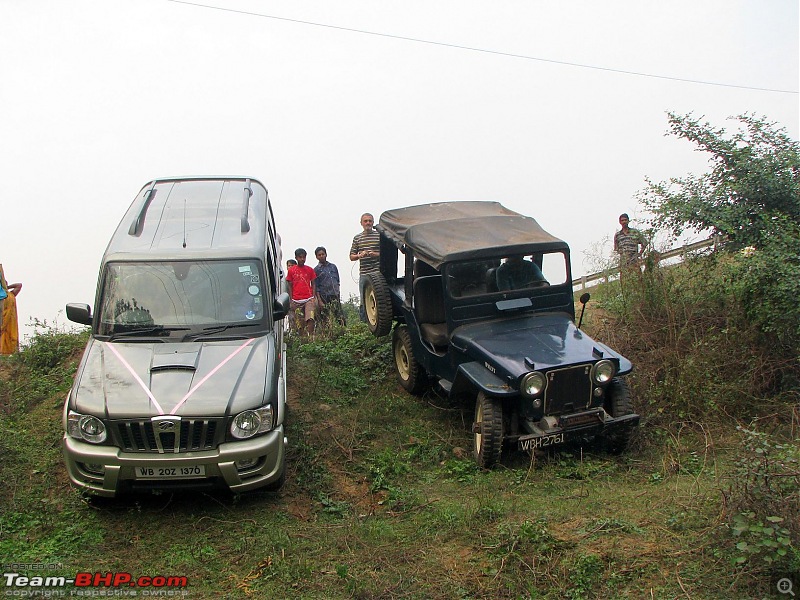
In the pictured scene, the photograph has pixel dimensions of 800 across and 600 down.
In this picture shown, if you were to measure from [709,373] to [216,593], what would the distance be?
5871 millimetres

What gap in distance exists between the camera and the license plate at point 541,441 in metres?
7.12

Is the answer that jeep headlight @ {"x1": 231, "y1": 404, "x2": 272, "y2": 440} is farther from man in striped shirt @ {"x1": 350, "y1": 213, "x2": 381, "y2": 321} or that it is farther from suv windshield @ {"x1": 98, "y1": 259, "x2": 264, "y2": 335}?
man in striped shirt @ {"x1": 350, "y1": 213, "x2": 381, "y2": 321}

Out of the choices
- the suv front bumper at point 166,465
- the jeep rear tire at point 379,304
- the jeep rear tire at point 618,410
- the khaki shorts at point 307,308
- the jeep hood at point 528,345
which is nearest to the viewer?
the suv front bumper at point 166,465

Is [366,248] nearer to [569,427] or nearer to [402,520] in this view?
[569,427]

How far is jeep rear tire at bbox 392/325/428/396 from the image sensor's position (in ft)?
29.6

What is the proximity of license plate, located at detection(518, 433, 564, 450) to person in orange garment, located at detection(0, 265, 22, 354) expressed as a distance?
769cm

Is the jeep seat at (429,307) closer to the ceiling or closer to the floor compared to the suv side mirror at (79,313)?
closer to the floor

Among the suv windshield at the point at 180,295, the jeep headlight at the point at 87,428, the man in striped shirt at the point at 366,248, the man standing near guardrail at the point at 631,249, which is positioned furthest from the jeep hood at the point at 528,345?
the man in striped shirt at the point at 366,248

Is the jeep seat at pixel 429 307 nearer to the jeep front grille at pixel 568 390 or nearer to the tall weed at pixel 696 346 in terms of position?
the jeep front grille at pixel 568 390

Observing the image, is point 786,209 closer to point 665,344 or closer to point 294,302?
point 665,344

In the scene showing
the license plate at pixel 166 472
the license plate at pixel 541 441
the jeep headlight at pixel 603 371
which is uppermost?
the jeep headlight at pixel 603 371

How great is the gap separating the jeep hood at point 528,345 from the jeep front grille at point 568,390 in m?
0.09

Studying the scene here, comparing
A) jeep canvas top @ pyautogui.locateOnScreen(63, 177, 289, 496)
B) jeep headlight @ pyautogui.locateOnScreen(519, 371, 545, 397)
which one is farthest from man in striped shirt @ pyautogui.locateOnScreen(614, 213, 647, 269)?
jeep canvas top @ pyautogui.locateOnScreen(63, 177, 289, 496)

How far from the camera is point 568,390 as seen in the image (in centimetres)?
721
